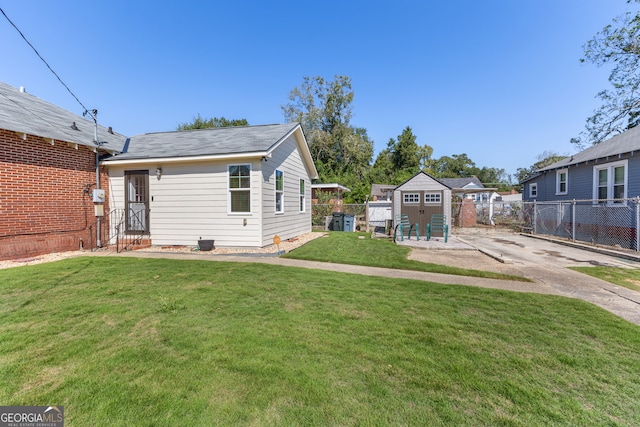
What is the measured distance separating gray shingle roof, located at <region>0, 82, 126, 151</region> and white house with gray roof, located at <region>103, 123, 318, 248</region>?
1.12 meters

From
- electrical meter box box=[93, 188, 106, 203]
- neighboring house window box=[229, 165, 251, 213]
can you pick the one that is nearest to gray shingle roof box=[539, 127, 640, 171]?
neighboring house window box=[229, 165, 251, 213]

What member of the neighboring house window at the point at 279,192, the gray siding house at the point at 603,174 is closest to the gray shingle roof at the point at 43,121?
the neighboring house window at the point at 279,192

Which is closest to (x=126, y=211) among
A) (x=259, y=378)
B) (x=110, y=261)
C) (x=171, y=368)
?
(x=110, y=261)

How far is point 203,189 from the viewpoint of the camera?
30.8 feet

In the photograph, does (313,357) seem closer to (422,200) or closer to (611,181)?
(422,200)

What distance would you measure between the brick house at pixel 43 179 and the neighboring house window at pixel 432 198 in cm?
1308

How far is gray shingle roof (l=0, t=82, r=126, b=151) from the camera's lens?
7.66 m

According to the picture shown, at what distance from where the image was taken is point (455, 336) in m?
3.31

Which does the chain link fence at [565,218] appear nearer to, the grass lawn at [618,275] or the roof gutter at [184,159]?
the grass lawn at [618,275]

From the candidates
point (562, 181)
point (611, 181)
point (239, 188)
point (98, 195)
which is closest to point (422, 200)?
point (611, 181)

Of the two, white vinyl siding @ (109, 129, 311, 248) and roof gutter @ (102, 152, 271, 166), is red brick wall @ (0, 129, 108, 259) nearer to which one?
roof gutter @ (102, 152, 271, 166)

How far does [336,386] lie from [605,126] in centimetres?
2719

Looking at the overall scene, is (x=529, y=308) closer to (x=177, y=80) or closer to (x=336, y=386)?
(x=336, y=386)

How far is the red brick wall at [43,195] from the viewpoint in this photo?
7.21m
